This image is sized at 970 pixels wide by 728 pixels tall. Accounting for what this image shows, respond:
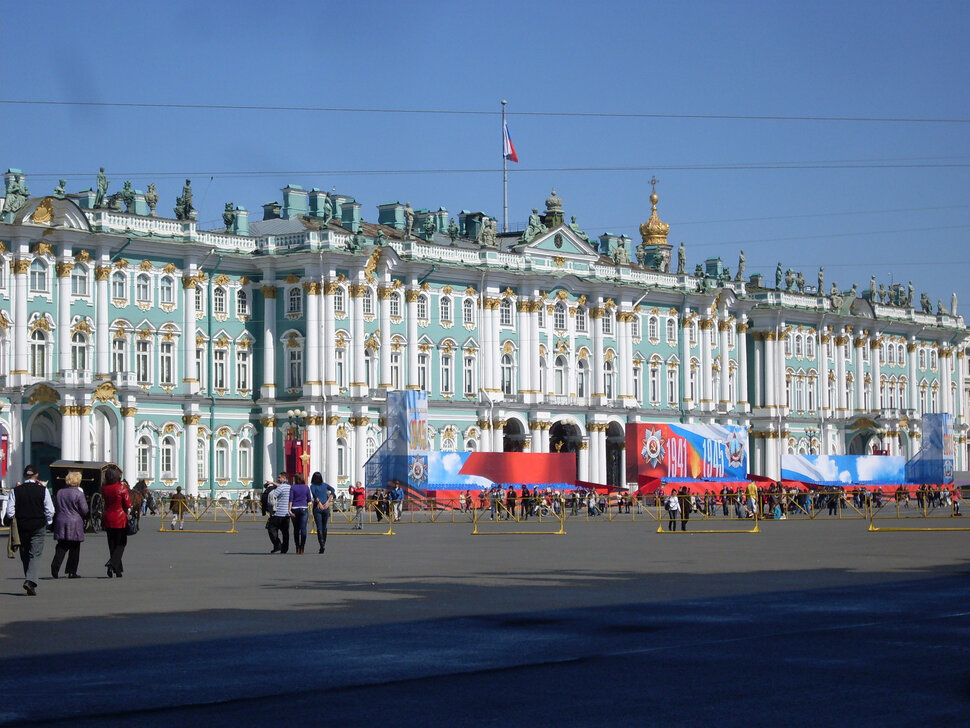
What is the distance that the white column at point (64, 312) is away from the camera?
71.7m

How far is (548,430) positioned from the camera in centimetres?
9025

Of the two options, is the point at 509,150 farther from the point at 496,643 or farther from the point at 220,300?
the point at 496,643

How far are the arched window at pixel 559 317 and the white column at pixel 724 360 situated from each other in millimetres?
15323

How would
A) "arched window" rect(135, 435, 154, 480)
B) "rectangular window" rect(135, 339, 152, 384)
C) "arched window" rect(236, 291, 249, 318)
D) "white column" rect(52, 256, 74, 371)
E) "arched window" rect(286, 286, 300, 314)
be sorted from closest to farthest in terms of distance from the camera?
"white column" rect(52, 256, 74, 371), "arched window" rect(135, 435, 154, 480), "rectangular window" rect(135, 339, 152, 384), "arched window" rect(236, 291, 249, 318), "arched window" rect(286, 286, 300, 314)

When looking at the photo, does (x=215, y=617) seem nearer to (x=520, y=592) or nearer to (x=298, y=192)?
(x=520, y=592)

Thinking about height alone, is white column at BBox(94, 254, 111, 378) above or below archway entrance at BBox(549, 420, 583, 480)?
above

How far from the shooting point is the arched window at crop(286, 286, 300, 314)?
81312mm

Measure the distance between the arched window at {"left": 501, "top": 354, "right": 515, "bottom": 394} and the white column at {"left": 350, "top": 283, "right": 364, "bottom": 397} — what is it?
10.6 metres

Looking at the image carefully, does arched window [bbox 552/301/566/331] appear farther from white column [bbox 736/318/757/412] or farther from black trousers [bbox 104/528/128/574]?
black trousers [bbox 104/528/128/574]

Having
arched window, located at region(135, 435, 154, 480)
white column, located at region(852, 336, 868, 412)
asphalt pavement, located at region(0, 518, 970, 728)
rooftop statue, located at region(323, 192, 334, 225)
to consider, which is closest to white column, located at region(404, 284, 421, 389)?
rooftop statue, located at region(323, 192, 334, 225)

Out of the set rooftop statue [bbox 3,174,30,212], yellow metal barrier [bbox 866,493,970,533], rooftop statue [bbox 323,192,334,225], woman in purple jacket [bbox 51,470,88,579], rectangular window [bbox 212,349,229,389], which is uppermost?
rooftop statue [bbox 323,192,334,225]

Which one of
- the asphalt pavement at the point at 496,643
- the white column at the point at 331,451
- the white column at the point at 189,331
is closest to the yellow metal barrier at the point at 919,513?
the asphalt pavement at the point at 496,643

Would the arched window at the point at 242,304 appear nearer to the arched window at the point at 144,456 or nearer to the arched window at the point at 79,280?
the arched window at the point at 144,456

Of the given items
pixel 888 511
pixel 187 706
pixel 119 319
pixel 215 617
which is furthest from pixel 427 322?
pixel 187 706
